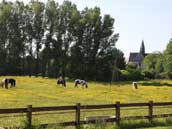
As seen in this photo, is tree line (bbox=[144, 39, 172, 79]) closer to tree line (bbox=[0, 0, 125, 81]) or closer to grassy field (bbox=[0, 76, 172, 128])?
tree line (bbox=[0, 0, 125, 81])

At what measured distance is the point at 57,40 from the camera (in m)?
117

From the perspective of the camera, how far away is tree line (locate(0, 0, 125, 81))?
115062 mm

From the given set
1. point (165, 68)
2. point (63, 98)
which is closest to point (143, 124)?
point (63, 98)

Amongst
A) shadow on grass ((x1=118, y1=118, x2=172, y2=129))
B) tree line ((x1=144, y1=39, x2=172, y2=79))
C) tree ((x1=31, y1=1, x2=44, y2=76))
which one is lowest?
shadow on grass ((x1=118, y1=118, x2=172, y2=129))

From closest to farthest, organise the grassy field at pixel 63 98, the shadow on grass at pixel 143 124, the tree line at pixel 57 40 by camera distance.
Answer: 1. the shadow on grass at pixel 143 124
2. the grassy field at pixel 63 98
3. the tree line at pixel 57 40

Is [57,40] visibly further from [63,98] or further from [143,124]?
[143,124]

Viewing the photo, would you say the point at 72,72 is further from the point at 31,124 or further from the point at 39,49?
the point at 31,124

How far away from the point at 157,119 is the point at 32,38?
95.0m

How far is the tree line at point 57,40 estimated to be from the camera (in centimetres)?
11506

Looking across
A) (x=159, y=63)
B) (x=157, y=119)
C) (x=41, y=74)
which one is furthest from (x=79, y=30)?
(x=157, y=119)

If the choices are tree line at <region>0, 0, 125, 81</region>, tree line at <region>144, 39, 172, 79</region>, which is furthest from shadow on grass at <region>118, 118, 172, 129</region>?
tree line at <region>144, 39, 172, 79</region>

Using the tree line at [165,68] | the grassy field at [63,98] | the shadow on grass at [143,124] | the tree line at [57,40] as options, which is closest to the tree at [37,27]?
the tree line at [57,40]

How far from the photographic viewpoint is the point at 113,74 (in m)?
118

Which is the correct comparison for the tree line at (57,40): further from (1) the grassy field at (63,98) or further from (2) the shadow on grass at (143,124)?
(2) the shadow on grass at (143,124)
